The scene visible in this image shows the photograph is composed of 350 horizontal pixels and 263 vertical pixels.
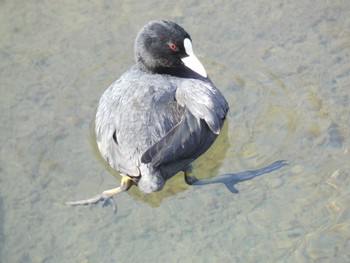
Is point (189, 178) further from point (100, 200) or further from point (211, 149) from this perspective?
point (100, 200)

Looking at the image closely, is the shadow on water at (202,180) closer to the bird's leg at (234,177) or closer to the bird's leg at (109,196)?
the bird's leg at (234,177)

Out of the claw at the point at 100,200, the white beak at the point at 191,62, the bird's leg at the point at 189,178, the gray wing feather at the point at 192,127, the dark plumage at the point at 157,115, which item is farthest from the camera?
the white beak at the point at 191,62

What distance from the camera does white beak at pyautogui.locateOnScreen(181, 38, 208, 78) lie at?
5.41 meters

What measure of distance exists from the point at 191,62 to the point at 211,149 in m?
0.71

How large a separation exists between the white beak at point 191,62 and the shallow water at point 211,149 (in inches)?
17.4

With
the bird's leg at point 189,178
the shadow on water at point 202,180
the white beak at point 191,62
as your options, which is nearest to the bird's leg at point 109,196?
the shadow on water at point 202,180

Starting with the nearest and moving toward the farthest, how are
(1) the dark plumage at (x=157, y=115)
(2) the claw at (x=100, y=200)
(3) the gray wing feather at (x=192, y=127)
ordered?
(3) the gray wing feather at (x=192, y=127), (1) the dark plumage at (x=157, y=115), (2) the claw at (x=100, y=200)

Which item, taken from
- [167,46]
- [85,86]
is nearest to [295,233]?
[167,46]

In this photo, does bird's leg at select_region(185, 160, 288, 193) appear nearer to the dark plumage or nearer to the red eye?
the dark plumage

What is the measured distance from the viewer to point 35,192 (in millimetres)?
5148

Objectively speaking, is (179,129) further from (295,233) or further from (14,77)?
(14,77)

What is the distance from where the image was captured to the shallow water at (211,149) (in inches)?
188

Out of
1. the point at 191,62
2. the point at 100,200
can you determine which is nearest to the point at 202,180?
the point at 100,200

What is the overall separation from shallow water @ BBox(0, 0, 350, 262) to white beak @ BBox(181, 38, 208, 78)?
441mm
